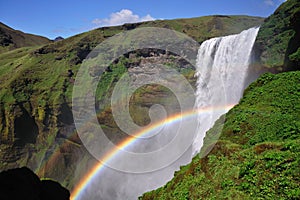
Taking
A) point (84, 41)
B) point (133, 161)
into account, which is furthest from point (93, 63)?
point (133, 161)

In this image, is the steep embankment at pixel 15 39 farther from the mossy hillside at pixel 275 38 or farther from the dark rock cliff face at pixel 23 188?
the dark rock cliff face at pixel 23 188

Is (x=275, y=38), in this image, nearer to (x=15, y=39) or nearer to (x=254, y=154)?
(x=254, y=154)

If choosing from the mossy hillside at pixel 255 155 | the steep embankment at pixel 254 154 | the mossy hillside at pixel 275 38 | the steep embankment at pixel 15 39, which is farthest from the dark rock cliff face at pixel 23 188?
the steep embankment at pixel 15 39

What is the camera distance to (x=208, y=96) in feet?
119

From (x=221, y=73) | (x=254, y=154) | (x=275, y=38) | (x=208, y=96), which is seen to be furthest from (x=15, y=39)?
(x=254, y=154)

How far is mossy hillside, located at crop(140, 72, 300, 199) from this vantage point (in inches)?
242

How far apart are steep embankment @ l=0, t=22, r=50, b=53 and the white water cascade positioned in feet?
332

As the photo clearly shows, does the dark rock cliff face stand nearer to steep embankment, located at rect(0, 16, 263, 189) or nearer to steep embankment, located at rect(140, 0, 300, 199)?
steep embankment, located at rect(140, 0, 300, 199)

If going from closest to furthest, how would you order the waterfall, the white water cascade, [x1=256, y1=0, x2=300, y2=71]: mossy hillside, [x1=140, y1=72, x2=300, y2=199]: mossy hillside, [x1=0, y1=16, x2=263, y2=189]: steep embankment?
[x1=140, y1=72, x2=300, y2=199]: mossy hillside < [x1=256, y1=0, x2=300, y2=71]: mossy hillside < the waterfall < the white water cascade < [x1=0, y1=16, x2=263, y2=189]: steep embankment

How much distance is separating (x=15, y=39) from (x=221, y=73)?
425ft

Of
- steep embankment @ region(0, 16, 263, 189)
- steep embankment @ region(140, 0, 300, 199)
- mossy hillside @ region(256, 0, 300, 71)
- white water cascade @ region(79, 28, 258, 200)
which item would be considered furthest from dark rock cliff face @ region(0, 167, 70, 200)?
steep embankment @ region(0, 16, 263, 189)

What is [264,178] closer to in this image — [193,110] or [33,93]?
[193,110]

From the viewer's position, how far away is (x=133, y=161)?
42.1 metres

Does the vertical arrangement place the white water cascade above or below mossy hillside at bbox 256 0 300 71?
below
